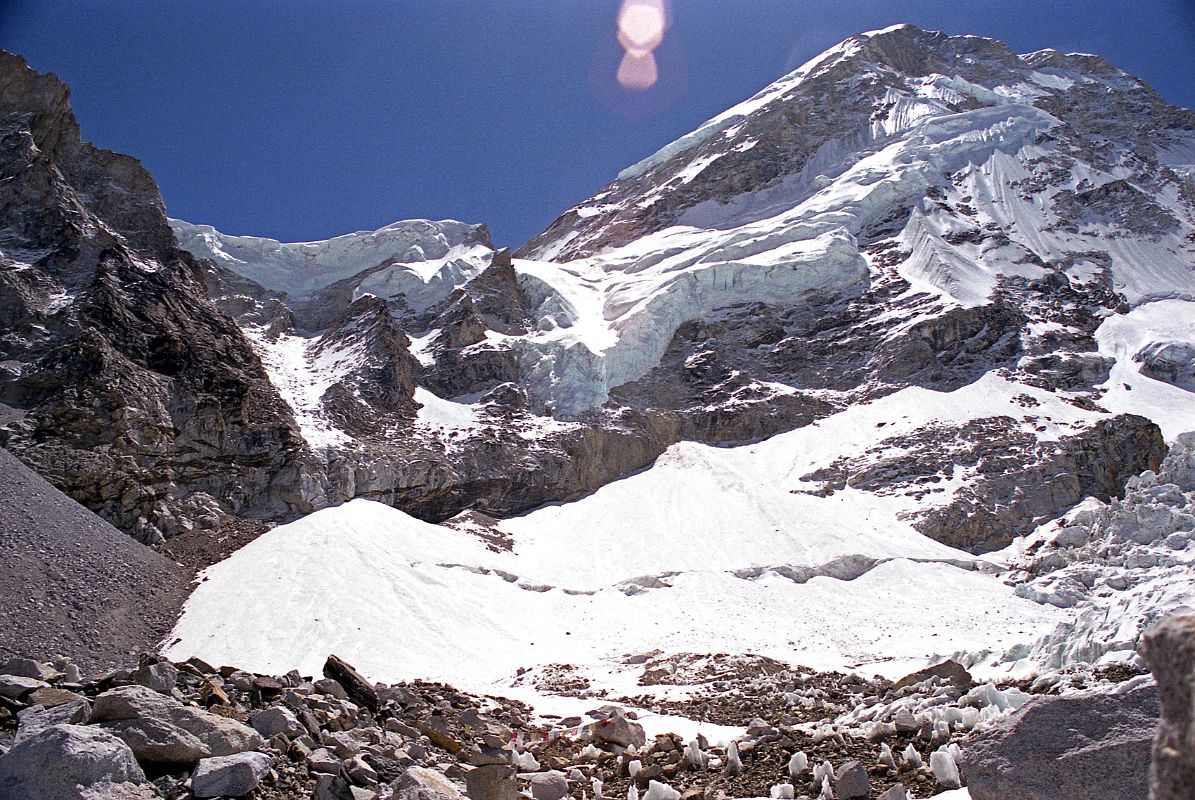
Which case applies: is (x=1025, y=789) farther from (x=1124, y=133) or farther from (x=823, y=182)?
(x=1124, y=133)

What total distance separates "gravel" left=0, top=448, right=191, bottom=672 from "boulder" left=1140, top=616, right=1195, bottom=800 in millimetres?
22487

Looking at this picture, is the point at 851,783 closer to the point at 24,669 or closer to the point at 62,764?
the point at 62,764

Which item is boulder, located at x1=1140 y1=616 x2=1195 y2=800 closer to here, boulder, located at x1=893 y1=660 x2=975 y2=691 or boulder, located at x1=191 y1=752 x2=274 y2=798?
boulder, located at x1=191 y1=752 x2=274 y2=798

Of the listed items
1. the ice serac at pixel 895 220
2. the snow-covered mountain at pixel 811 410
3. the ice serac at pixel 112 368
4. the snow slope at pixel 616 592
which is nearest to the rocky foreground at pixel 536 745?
the snow-covered mountain at pixel 811 410

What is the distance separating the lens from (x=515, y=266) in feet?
306

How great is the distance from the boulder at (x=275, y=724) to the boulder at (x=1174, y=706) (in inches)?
289

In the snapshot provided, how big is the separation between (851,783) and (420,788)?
4.01 m

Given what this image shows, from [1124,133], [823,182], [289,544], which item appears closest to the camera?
[289,544]

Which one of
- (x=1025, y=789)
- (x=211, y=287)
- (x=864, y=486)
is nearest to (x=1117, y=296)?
(x=864, y=486)

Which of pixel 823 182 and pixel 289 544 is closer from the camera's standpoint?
pixel 289 544

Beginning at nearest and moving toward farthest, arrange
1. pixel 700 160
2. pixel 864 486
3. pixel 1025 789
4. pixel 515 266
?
pixel 1025 789, pixel 864 486, pixel 515 266, pixel 700 160

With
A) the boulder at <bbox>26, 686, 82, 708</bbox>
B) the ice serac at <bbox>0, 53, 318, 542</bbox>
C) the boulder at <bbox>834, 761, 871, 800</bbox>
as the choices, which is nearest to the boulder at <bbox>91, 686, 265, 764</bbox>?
the boulder at <bbox>26, 686, 82, 708</bbox>

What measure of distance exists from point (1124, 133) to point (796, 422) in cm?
8750

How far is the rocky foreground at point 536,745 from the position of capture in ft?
16.4
